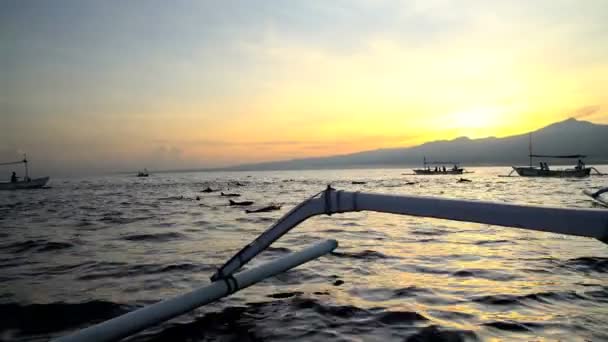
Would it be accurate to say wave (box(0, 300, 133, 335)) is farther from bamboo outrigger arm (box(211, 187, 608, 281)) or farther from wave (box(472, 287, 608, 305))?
wave (box(472, 287, 608, 305))

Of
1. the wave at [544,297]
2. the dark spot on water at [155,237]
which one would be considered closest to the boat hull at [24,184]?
the dark spot on water at [155,237]

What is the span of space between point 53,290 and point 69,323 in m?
2.14

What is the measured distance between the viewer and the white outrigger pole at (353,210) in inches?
111

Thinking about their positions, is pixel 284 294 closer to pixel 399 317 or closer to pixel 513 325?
pixel 399 317

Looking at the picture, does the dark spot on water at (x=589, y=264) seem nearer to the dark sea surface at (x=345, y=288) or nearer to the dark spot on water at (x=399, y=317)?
the dark sea surface at (x=345, y=288)

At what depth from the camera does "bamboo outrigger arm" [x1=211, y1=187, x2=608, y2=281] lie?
9.02 ft

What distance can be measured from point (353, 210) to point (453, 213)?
1.17 meters

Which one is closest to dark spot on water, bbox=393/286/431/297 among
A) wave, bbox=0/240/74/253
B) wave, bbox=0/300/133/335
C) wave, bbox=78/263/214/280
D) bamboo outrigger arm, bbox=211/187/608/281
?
bamboo outrigger arm, bbox=211/187/608/281

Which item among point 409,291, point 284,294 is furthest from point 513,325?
point 284,294

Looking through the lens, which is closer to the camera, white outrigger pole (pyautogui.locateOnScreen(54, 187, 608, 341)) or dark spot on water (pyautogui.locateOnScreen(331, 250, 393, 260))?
white outrigger pole (pyautogui.locateOnScreen(54, 187, 608, 341))

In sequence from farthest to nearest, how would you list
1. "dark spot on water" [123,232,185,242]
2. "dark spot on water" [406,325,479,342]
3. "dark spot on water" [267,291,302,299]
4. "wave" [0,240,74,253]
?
"dark spot on water" [123,232,185,242]
"wave" [0,240,74,253]
"dark spot on water" [267,291,302,299]
"dark spot on water" [406,325,479,342]

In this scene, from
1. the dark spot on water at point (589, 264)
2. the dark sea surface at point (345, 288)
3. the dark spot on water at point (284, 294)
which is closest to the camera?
the dark sea surface at point (345, 288)

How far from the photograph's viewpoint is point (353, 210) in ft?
13.7

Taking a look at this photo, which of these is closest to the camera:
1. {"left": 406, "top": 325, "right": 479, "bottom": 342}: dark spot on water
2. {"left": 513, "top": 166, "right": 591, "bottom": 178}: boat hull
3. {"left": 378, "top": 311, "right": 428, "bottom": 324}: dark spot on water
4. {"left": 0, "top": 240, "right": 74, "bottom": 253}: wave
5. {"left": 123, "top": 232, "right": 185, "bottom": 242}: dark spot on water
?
{"left": 406, "top": 325, "right": 479, "bottom": 342}: dark spot on water
